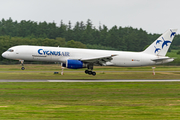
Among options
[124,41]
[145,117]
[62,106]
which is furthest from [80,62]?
[124,41]

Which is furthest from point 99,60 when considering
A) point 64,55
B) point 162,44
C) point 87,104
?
point 87,104

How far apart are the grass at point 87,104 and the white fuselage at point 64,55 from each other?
1148 centimetres

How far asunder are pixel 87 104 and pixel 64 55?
18462 millimetres

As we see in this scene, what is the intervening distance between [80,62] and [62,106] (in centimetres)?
1753

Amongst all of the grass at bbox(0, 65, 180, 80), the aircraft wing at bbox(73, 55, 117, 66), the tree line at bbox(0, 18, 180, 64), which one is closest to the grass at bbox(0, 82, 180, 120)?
the aircraft wing at bbox(73, 55, 117, 66)

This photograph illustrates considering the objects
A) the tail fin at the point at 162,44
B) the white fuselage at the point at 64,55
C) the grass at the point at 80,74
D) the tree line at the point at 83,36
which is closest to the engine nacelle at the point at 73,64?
the white fuselage at the point at 64,55

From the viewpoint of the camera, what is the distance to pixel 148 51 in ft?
130

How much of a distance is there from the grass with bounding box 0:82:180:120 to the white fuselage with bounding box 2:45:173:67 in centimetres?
1148

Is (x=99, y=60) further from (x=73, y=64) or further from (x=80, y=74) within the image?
(x=80, y=74)

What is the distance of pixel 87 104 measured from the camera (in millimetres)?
17750

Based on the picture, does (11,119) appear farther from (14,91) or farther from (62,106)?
(14,91)

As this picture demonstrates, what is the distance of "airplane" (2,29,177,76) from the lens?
114 ft

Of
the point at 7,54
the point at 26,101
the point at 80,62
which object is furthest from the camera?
the point at 7,54

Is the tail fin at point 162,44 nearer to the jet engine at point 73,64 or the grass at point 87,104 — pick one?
the jet engine at point 73,64
